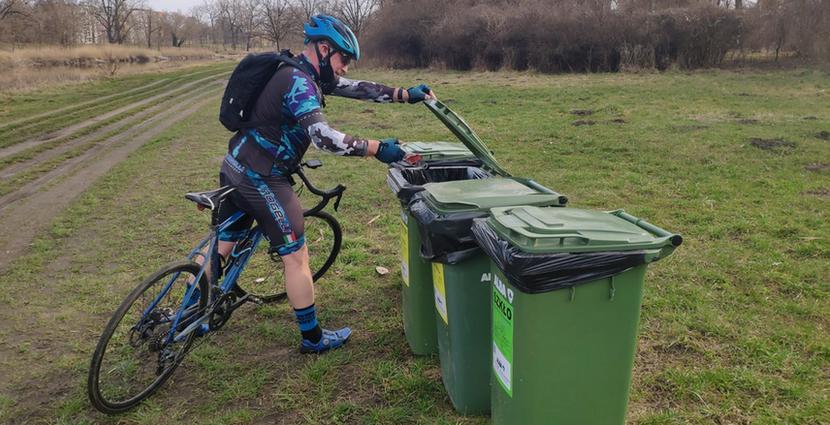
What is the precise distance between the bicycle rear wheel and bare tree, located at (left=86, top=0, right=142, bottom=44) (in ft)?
227

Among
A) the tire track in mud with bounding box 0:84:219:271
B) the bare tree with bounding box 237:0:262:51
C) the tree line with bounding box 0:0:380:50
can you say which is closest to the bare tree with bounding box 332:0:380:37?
the tree line with bounding box 0:0:380:50

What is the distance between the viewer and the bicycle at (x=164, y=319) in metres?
2.79

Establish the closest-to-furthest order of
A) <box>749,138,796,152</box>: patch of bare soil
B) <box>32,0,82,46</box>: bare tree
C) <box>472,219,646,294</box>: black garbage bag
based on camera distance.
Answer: <box>472,219,646,294</box>: black garbage bag < <box>749,138,796,152</box>: patch of bare soil < <box>32,0,82,46</box>: bare tree

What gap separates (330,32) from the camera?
3027 mm

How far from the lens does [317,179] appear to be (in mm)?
7715

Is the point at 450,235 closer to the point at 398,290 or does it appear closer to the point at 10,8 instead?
the point at 398,290

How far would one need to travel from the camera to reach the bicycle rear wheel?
421cm

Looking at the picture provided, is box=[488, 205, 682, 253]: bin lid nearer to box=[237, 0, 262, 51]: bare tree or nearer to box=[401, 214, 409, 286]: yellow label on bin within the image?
box=[401, 214, 409, 286]: yellow label on bin

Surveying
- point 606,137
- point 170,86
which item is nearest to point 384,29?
point 170,86

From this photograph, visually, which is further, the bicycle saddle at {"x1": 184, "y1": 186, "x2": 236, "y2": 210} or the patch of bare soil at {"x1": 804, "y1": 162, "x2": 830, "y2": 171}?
the patch of bare soil at {"x1": 804, "y1": 162, "x2": 830, "y2": 171}

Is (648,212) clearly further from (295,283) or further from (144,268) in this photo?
(144,268)

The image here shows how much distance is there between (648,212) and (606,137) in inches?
163

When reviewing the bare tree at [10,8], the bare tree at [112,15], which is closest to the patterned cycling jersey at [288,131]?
the bare tree at [10,8]

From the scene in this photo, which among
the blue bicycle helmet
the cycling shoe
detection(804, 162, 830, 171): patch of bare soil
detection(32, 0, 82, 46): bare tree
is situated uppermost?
detection(32, 0, 82, 46): bare tree
